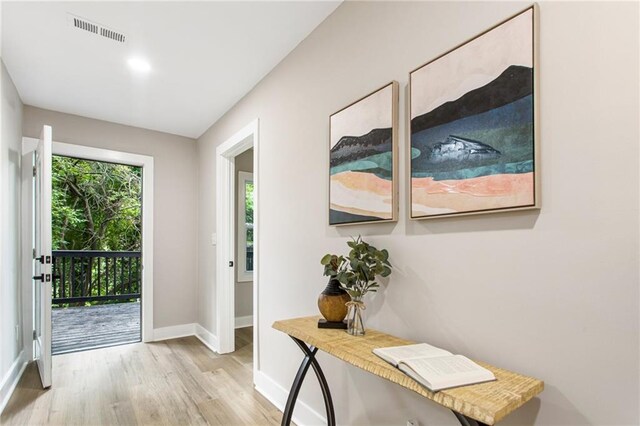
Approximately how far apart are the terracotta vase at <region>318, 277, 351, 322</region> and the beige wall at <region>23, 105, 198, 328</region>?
3.09 meters

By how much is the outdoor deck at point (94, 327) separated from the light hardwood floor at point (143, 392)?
15.3 inches

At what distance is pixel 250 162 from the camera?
480 centimetres

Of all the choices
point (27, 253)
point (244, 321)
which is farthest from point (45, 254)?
point (244, 321)

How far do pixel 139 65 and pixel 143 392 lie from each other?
2.51 metres

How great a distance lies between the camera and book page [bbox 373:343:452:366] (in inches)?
45.2

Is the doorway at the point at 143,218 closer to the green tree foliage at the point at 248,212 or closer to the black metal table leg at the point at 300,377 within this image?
the green tree foliage at the point at 248,212

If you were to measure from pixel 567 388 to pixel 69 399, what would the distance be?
312 cm

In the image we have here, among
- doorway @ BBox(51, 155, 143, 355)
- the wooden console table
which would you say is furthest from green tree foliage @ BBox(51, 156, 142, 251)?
the wooden console table

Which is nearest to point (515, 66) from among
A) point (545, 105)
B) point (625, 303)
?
point (545, 105)

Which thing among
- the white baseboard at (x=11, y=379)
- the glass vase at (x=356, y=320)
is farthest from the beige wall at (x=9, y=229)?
the glass vase at (x=356, y=320)

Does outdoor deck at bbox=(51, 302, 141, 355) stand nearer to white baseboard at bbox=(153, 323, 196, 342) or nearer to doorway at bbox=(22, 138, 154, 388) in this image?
white baseboard at bbox=(153, 323, 196, 342)

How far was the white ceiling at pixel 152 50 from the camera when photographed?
6.60 feet

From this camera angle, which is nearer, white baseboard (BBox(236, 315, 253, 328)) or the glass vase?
the glass vase

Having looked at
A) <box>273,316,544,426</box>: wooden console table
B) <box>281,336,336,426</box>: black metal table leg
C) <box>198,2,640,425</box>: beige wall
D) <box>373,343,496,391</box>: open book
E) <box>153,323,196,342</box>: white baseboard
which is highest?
<box>198,2,640,425</box>: beige wall
